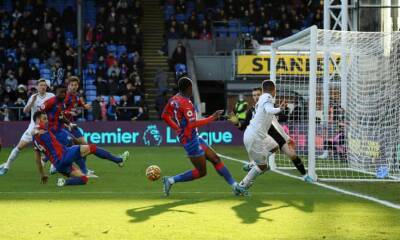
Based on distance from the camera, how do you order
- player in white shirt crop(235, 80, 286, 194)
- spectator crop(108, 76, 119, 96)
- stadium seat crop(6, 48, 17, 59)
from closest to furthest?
player in white shirt crop(235, 80, 286, 194), spectator crop(108, 76, 119, 96), stadium seat crop(6, 48, 17, 59)

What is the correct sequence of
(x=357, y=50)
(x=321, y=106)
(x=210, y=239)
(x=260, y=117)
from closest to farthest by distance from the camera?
1. (x=210, y=239)
2. (x=260, y=117)
3. (x=357, y=50)
4. (x=321, y=106)

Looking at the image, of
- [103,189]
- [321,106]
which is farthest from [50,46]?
[103,189]

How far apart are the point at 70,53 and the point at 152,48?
19.0 ft

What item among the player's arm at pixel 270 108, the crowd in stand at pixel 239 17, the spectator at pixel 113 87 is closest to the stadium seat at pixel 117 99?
the spectator at pixel 113 87

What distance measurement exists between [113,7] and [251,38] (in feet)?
23.2

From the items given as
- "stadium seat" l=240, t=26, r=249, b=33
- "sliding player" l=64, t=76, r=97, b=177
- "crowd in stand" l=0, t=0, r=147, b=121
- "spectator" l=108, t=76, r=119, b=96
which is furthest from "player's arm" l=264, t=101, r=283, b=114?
"stadium seat" l=240, t=26, r=249, b=33

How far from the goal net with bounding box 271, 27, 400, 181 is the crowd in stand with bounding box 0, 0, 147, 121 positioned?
37.2ft

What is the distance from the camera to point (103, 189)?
1281 cm

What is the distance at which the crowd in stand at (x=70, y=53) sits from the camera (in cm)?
2927

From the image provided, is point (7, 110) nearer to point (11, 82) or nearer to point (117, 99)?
point (11, 82)

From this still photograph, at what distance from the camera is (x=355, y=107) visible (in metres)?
17.6

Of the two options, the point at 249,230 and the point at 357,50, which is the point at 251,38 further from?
the point at 249,230

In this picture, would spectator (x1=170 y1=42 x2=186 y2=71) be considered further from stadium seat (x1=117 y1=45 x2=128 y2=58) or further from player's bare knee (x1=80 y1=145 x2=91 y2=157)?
player's bare knee (x1=80 y1=145 x2=91 y2=157)

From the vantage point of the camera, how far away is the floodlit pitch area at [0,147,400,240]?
8305 mm
